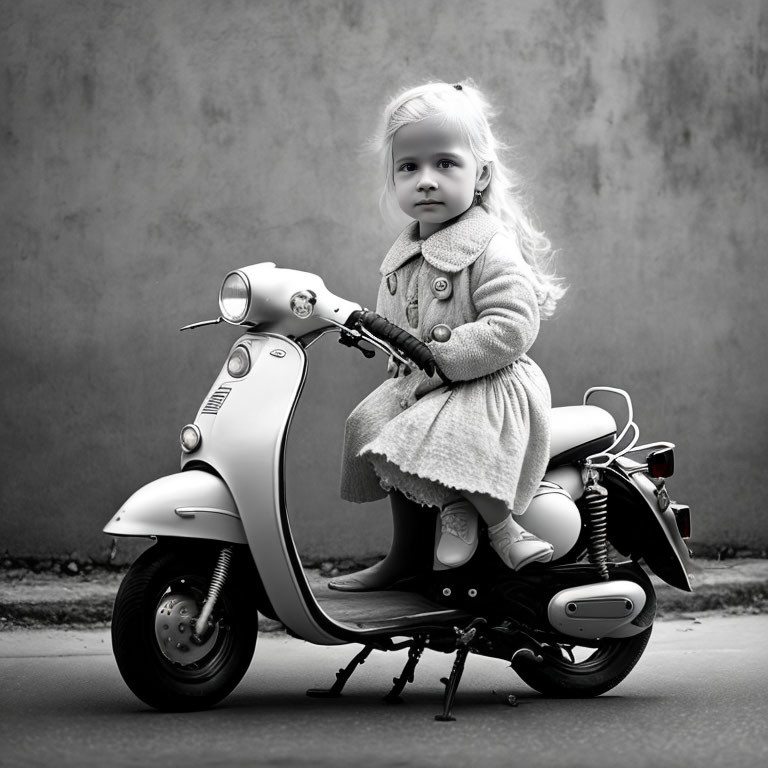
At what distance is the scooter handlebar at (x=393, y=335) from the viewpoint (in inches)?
140

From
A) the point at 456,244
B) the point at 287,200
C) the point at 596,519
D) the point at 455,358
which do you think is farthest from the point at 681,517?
the point at 287,200

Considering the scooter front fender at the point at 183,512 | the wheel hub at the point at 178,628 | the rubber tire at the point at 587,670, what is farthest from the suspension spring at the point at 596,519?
the wheel hub at the point at 178,628

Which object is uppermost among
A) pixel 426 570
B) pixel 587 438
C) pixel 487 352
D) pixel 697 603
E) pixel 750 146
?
pixel 750 146

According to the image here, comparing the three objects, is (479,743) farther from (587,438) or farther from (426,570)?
(587,438)

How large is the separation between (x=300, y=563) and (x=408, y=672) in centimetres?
50

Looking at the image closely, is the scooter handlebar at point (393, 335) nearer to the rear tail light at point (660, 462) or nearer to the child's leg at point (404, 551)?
the child's leg at point (404, 551)

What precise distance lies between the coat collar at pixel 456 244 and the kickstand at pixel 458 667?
3.32 feet

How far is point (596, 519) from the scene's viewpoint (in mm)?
4031

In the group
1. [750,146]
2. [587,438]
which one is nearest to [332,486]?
[587,438]

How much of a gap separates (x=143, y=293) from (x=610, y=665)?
2621 millimetres

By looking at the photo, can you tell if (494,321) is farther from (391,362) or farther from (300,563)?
(300,563)

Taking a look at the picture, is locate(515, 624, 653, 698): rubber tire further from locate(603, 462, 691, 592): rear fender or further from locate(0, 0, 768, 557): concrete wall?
locate(0, 0, 768, 557): concrete wall

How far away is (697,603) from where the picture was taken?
5957 mm

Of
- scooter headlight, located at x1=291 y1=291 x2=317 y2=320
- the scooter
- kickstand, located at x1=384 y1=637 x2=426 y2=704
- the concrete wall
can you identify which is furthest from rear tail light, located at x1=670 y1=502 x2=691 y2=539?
the concrete wall
